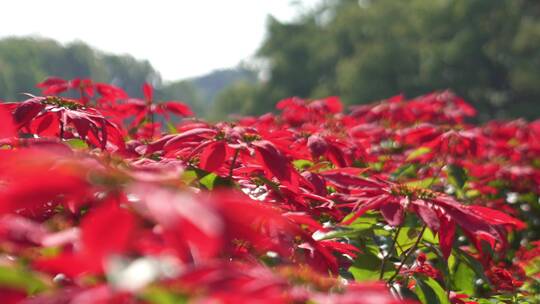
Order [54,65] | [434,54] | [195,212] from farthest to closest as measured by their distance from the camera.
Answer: [54,65], [434,54], [195,212]

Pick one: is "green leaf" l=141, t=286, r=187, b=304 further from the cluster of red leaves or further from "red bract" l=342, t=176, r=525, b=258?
"red bract" l=342, t=176, r=525, b=258

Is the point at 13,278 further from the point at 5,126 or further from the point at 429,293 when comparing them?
the point at 429,293

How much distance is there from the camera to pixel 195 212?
1.60ft

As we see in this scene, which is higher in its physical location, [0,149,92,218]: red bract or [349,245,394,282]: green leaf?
[0,149,92,218]: red bract

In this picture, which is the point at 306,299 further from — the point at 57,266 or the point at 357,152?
the point at 357,152

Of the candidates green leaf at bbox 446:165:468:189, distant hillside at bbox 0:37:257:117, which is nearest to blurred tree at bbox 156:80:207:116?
distant hillside at bbox 0:37:257:117

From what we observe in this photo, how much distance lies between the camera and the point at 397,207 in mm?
1096

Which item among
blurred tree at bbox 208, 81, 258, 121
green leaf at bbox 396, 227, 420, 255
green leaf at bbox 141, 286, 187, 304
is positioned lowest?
blurred tree at bbox 208, 81, 258, 121

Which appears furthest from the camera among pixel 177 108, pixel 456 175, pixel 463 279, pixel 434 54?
pixel 434 54

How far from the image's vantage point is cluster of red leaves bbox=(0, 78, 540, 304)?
0.51 metres

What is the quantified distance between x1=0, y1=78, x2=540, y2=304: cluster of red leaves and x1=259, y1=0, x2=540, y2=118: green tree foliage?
56.7 feet

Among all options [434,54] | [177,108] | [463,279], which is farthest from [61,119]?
[434,54]

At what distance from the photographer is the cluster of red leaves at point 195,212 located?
0.51 meters

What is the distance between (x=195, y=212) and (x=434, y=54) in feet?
65.0
